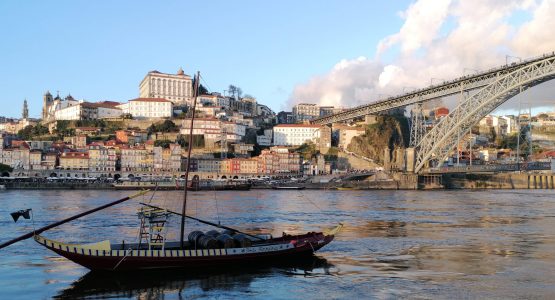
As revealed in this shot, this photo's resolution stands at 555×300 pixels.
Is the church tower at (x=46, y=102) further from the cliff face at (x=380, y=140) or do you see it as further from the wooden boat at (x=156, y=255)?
the wooden boat at (x=156, y=255)

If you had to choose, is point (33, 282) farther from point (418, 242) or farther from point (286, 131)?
point (286, 131)

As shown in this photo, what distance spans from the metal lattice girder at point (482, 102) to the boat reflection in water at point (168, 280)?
122 ft

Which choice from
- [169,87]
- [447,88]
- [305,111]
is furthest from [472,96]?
[305,111]

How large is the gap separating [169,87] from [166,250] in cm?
9820

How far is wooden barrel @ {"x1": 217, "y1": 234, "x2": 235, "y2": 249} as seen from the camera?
16219 mm

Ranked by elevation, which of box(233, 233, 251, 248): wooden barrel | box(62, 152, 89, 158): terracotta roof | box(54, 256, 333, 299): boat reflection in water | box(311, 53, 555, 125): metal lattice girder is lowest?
box(54, 256, 333, 299): boat reflection in water

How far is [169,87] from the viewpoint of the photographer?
11112 cm

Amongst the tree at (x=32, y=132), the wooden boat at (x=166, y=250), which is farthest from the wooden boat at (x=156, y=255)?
the tree at (x=32, y=132)

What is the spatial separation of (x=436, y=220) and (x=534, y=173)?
63.6m

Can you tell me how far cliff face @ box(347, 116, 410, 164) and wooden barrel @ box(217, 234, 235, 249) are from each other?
74.5m

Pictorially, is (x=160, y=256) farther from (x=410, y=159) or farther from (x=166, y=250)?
(x=410, y=159)

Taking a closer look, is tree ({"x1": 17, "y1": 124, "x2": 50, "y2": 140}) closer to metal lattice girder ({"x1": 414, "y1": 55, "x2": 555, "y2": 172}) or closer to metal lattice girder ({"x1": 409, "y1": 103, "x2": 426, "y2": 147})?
metal lattice girder ({"x1": 409, "y1": 103, "x2": 426, "y2": 147})

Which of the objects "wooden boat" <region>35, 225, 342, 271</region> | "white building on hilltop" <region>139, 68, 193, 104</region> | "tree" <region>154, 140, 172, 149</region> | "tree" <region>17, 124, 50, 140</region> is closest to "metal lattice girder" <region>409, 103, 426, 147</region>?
"tree" <region>154, 140, 172, 149</region>

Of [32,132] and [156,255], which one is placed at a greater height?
[32,132]
